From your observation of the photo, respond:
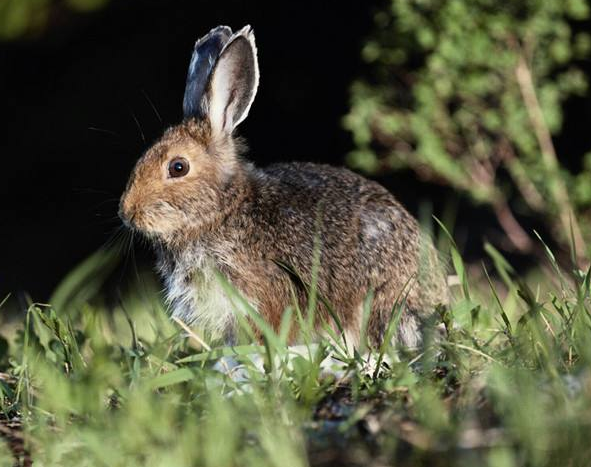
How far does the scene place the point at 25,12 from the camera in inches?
287

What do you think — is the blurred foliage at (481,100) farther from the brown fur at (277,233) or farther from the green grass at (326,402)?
the green grass at (326,402)

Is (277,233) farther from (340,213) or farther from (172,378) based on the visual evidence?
(172,378)

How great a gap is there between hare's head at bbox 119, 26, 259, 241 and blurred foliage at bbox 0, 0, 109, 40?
2.73m

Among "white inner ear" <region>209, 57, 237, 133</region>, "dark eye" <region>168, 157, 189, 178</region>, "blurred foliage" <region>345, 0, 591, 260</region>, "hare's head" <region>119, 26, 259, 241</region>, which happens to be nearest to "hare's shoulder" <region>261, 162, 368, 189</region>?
"hare's head" <region>119, 26, 259, 241</region>

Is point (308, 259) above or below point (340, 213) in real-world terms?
below

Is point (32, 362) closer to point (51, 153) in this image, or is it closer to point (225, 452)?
point (225, 452)

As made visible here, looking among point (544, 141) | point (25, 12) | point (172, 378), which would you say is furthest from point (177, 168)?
point (544, 141)

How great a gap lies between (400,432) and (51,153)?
933cm

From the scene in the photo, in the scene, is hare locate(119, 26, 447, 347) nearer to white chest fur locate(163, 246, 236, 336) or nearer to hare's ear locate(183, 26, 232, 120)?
white chest fur locate(163, 246, 236, 336)

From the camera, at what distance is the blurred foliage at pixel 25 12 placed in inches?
282

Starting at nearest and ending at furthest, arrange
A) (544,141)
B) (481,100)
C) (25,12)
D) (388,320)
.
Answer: (388,320) → (25,12) → (544,141) → (481,100)

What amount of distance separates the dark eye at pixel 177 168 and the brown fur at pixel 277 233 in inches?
1.2

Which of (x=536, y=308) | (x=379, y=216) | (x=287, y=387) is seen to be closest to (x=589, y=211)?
(x=379, y=216)

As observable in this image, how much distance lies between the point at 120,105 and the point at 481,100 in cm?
491
